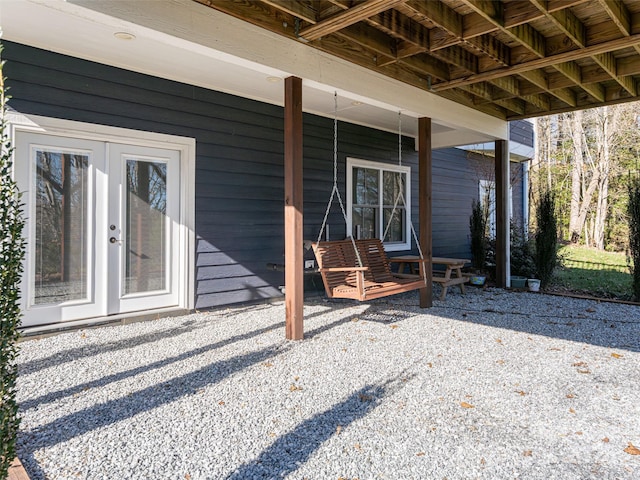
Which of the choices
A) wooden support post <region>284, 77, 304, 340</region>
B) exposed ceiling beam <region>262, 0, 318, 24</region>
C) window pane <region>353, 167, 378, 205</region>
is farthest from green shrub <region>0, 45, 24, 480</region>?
window pane <region>353, 167, 378, 205</region>

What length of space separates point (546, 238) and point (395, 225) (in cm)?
243

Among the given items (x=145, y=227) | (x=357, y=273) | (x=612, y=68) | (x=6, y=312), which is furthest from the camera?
(x=612, y=68)

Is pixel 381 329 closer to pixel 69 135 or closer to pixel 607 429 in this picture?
pixel 607 429

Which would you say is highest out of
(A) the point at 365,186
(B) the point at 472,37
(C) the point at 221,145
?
(B) the point at 472,37

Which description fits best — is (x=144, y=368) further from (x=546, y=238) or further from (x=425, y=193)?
(x=546, y=238)

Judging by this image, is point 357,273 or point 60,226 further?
point 357,273

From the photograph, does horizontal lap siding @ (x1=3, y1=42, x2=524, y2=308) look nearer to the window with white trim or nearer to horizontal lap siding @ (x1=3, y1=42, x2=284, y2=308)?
horizontal lap siding @ (x1=3, y1=42, x2=284, y2=308)

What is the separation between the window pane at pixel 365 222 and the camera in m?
6.53

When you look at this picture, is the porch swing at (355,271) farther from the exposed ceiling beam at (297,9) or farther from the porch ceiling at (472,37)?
the exposed ceiling beam at (297,9)

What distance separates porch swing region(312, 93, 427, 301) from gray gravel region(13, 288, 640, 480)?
41 cm

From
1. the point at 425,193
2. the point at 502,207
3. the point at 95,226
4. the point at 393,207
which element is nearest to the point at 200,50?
the point at 95,226

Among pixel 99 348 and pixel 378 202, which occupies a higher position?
pixel 378 202

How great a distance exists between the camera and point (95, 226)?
4.11 m

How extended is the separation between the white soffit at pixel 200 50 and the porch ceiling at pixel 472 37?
11 cm
